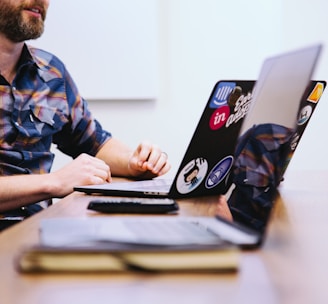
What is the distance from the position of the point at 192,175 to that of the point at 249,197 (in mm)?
157

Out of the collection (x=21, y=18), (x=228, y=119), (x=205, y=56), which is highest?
(x=228, y=119)

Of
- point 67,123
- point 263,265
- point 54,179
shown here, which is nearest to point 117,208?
point 263,265

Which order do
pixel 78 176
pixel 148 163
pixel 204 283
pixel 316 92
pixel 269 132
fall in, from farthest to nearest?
pixel 148 163 < pixel 78 176 < pixel 316 92 < pixel 269 132 < pixel 204 283

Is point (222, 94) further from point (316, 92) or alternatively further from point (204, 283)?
point (204, 283)

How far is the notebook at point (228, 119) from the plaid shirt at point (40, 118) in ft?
1.73

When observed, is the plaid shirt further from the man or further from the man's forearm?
the man's forearm

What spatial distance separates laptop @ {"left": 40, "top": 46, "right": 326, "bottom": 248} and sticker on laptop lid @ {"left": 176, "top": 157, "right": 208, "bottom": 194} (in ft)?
0.22

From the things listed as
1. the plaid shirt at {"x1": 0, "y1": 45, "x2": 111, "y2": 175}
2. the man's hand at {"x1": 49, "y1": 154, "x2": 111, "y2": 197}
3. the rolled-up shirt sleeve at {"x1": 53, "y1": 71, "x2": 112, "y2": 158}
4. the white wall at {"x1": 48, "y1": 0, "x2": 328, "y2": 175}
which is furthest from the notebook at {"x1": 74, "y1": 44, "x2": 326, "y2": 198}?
the white wall at {"x1": 48, "y1": 0, "x2": 328, "y2": 175}

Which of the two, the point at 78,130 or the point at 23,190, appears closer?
the point at 23,190

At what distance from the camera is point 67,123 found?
1930 millimetres

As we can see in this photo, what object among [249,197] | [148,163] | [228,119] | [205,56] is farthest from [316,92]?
[205,56]

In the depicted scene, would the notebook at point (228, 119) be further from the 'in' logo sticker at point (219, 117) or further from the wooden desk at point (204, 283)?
the wooden desk at point (204, 283)

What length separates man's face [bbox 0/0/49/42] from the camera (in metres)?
1.86

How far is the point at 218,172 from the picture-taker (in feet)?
3.92
